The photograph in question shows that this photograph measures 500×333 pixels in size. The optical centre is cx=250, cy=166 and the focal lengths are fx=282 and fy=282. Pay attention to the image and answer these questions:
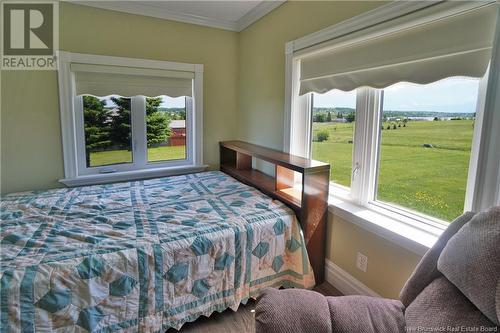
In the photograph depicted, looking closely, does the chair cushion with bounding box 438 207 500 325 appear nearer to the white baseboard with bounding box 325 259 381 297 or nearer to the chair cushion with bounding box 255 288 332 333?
the chair cushion with bounding box 255 288 332 333

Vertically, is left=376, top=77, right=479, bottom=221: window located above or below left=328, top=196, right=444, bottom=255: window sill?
above

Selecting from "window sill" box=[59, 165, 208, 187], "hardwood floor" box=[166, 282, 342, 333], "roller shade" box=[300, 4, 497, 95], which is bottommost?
"hardwood floor" box=[166, 282, 342, 333]

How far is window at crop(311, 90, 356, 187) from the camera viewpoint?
81.5 inches

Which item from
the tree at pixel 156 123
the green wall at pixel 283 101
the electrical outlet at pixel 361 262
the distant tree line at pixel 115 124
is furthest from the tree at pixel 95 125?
the electrical outlet at pixel 361 262

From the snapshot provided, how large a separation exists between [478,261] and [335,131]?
56.5 inches

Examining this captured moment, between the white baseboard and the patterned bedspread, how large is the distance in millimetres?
191

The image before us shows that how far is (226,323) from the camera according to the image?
67.6 inches

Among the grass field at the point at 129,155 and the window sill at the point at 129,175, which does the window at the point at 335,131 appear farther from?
the grass field at the point at 129,155

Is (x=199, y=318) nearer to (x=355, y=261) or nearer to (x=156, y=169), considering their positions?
(x=355, y=261)

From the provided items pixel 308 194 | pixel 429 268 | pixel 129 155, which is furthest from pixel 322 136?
pixel 129 155

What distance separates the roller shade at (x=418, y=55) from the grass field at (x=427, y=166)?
295 mm

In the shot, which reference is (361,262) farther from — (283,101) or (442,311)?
(283,101)

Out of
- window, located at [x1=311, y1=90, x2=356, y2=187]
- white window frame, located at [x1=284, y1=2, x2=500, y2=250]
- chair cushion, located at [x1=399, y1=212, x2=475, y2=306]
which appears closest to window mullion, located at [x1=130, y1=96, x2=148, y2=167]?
white window frame, located at [x1=284, y1=2, x2=500, y2=250]

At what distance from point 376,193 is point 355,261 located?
1.57 feet
